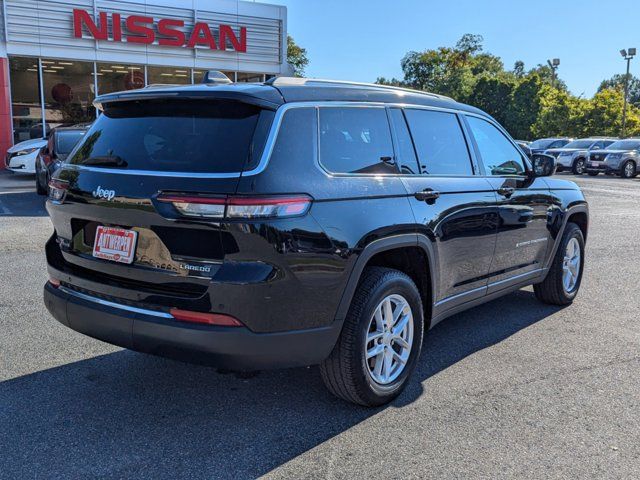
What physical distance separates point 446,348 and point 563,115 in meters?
43.3

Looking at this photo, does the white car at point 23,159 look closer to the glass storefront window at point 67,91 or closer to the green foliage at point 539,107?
the glass storefront window at point 67,91

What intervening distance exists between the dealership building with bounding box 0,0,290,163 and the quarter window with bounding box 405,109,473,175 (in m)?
17.9

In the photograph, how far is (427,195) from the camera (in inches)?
151

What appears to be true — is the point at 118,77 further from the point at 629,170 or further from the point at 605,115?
the point at 605,115

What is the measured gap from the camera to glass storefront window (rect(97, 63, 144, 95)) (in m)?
22.1

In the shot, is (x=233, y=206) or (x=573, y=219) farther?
(x=573, y=219)

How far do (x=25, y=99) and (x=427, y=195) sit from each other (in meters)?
21.1

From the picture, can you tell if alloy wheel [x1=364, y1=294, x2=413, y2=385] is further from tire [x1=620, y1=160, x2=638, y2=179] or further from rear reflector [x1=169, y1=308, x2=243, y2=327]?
tire [x1=620, y1=160, x2=638, y2=179]

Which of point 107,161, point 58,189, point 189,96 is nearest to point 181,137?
point 189,96

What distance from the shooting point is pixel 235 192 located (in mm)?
2859

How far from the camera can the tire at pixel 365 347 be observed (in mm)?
3334

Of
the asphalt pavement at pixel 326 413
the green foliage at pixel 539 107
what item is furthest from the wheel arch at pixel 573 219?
the green foliage at pixel 539 107

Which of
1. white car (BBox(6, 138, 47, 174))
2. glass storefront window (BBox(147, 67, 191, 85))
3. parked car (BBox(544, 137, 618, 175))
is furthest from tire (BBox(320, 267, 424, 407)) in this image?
parked car (BBox(544, 137, 618, 175))

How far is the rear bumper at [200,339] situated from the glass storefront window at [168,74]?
21.0 metres
